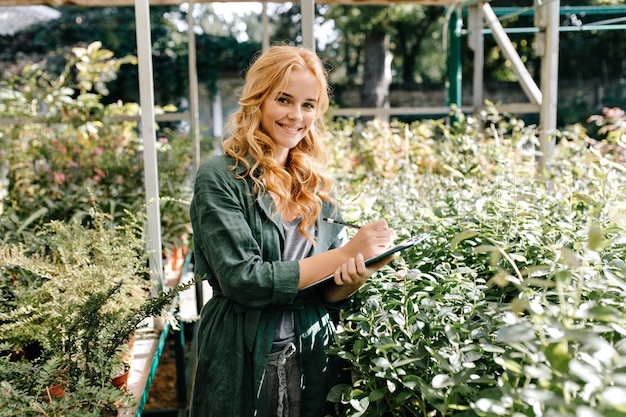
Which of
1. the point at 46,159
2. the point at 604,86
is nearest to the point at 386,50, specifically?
the point at 604,86

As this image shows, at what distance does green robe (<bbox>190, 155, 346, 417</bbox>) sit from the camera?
138 centimetres

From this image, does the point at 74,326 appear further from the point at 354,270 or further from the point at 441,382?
the point at 441,382

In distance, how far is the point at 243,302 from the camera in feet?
4.60

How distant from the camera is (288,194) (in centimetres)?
157

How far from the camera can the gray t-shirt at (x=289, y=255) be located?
59.1 inches

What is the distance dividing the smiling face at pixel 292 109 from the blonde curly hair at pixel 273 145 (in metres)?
0.01

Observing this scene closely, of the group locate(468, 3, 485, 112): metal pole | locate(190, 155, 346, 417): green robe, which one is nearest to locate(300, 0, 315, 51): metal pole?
locate(190, 155, 346, 417): green robe

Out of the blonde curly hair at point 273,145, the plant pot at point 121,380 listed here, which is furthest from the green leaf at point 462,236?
the plant pot at point 121,380

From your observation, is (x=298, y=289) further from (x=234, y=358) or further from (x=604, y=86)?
(x=604, y=86)

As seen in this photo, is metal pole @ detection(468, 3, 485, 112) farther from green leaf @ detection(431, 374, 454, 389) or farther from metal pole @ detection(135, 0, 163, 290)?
green leaf @ detection(431, 374, 454, 389)

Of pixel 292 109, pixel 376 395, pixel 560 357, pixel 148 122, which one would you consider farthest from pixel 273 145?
pixel 560 357

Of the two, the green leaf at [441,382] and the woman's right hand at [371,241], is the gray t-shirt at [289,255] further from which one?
the green leaf at [441,382]

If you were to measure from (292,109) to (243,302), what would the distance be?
49cm

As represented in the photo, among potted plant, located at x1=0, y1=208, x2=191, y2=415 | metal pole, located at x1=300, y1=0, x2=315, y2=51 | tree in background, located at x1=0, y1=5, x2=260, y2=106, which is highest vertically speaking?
tree in background, located at x1=0, y1=5, x2=260, y2=106
